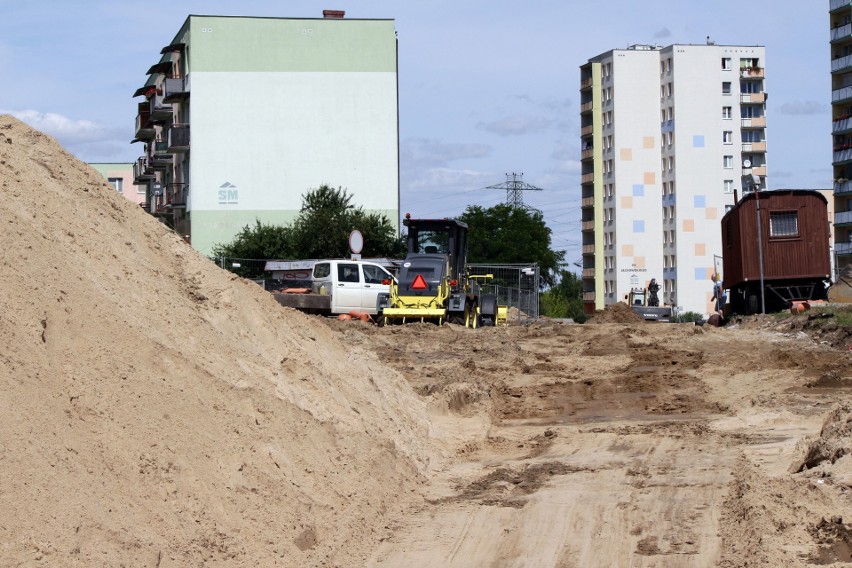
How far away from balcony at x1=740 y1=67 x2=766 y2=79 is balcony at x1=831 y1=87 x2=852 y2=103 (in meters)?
11.6

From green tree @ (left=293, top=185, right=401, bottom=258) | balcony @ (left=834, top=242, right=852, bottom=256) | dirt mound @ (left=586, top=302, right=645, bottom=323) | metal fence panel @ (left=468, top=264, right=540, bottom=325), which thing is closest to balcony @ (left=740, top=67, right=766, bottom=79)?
balcony @ (left=834, top=242, right=852, bottom=256)

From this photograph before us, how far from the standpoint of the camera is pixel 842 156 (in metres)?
83.0

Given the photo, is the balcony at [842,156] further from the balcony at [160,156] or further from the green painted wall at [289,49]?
the balcony at [160,156]

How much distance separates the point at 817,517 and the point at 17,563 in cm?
528

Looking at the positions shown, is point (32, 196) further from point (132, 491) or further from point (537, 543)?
point (537, 543)

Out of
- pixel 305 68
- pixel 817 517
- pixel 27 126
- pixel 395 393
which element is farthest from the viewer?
pixel 305 68

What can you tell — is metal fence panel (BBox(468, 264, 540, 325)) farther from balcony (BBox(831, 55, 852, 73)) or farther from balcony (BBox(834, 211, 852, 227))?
balcony (BBox(831, 55, 852, 73))

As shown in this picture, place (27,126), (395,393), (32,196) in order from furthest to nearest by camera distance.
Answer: (395,393) → (27,126) → (32,196)

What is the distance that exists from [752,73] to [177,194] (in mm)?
53304

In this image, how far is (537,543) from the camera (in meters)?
8.02

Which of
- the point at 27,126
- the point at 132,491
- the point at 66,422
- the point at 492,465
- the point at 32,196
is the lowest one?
the point at 492,465

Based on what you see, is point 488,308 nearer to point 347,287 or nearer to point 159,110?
point 347,287

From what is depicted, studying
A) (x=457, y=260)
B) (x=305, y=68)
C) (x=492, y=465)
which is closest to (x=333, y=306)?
(x=457, y=260)

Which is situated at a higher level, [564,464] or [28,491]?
[28,491]
